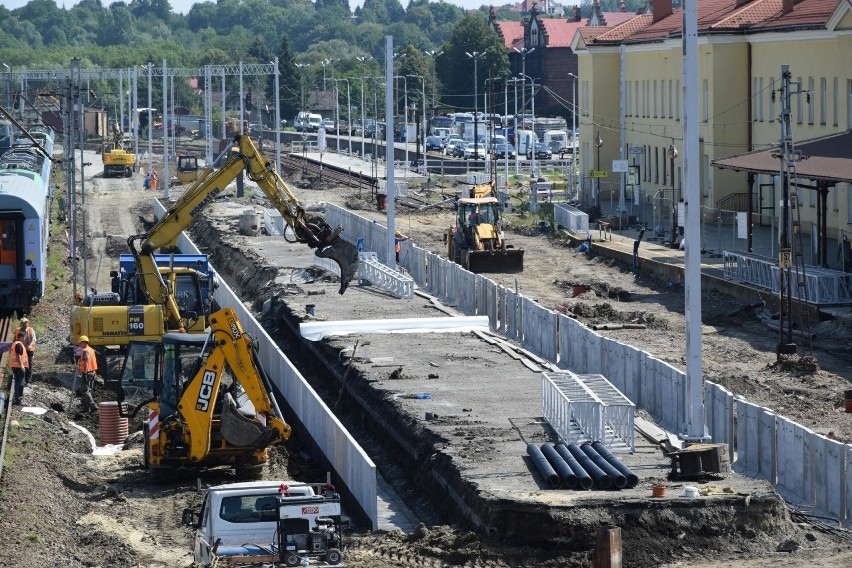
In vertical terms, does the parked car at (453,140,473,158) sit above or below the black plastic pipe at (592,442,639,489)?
above

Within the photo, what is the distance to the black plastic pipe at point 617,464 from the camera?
20.0 m

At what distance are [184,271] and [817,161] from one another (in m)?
18.6

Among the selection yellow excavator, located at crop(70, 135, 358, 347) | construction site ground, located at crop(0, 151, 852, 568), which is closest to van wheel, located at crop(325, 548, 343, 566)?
construction site ground, located at crop(0, 151, 852, 568)

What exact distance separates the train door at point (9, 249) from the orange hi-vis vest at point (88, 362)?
9003mm

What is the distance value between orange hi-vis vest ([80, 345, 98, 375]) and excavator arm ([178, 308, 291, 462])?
7.61 meters

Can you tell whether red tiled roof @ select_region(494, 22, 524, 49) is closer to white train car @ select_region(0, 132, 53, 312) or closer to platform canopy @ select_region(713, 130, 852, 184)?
platform canopy @ select_region(713, 130, 852, 184)

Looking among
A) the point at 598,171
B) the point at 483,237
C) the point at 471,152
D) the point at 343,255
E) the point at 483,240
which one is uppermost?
the point at 471,152

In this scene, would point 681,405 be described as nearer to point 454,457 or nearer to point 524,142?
point 454,457

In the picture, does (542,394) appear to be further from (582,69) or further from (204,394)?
(582,69)

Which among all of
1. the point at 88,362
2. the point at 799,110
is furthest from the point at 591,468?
the point at 799,110

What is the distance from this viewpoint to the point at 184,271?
33781mm

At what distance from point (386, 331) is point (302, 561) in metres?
20.4

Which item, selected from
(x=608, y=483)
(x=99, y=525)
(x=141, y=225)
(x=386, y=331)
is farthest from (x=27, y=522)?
(x=141, y=225)

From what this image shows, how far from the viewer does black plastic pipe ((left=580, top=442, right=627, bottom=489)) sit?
1992 centimetres
